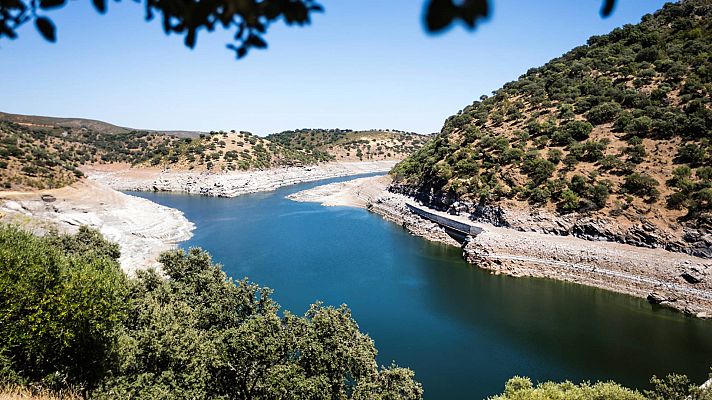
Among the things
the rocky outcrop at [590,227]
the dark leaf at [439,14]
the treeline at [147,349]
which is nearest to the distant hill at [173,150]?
the treeline at [147,349]

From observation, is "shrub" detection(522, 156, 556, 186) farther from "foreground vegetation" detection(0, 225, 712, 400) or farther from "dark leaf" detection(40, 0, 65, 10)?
"dark leaf" detection(40, 0, 65, 10)

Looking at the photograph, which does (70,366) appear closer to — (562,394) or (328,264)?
(562,394)

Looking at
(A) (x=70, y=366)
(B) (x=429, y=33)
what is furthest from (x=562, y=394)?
(A) (x=70, y=366)

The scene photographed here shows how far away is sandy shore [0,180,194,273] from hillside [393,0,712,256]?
37157 millimetres

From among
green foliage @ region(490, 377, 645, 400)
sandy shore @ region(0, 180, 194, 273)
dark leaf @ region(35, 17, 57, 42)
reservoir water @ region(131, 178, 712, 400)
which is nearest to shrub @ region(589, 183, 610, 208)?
reservoir water @ region(131, 178, 712, 400)

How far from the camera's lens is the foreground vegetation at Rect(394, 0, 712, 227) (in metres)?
39.8

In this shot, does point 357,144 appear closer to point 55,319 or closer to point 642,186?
point 642,186

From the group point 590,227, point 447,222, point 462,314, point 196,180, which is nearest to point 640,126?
point 590,227

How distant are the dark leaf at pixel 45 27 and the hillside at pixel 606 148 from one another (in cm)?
4298

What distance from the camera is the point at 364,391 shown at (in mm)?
14414

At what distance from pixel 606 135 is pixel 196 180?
273 feet

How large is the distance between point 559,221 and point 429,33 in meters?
45.2

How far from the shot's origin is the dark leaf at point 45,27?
8.16 ft

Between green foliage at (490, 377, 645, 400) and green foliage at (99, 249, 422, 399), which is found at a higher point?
green foliage at (99, 249, 422, 399)
